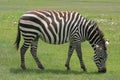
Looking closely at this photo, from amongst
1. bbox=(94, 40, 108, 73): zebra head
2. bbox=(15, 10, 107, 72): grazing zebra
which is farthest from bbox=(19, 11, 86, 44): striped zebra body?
bbox=(94, 40, 108, 73): zebra head

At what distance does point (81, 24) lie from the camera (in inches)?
613

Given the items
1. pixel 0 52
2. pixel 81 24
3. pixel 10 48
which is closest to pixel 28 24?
pixel 81 24

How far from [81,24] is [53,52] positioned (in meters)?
4.69

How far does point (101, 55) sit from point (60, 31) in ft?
5.48

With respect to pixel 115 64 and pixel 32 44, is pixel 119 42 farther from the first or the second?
pixel 32 44

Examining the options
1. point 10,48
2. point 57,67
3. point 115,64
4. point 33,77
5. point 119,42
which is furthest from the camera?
point 119,42

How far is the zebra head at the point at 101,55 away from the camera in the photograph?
15.3 metres

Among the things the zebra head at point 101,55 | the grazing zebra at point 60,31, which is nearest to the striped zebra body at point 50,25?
the grazing zebra at point 60,31

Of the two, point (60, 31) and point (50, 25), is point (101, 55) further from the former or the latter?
point (50, 25)

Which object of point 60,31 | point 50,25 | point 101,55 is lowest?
point 101,55

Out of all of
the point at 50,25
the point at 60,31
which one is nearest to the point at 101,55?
the point at 60,31

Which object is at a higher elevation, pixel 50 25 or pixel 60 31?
pixel 50 25

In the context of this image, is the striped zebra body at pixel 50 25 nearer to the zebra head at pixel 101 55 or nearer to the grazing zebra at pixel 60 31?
the grazing zebra at pixel 60 31

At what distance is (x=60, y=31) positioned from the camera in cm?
1553
